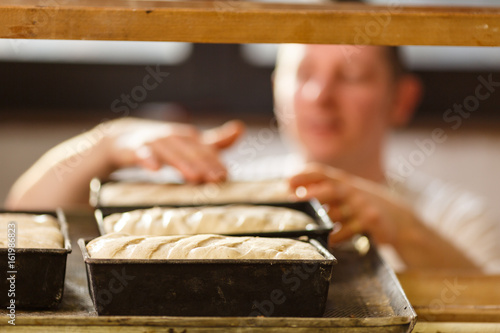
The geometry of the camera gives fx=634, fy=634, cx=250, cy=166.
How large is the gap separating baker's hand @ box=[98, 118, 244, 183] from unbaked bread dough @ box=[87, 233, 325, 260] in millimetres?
740

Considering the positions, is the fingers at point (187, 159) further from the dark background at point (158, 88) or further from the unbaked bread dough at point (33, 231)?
the dark background at point (158, 88)

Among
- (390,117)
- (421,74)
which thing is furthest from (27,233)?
(421,74)

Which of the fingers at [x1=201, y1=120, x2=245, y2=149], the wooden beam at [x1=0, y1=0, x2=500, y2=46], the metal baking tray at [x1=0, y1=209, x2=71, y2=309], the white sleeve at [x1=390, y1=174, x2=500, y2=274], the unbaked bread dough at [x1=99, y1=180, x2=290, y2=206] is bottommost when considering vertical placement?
the white sleeve at [x1=390, y1=174, x2=500, y2=274]

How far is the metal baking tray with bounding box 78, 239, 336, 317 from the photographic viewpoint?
884 mm

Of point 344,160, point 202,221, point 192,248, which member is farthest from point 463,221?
point 192,248

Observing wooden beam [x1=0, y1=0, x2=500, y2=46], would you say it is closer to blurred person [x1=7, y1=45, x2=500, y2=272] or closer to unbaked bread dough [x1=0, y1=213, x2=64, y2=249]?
unbaked bread dough [x1=0, y1=213, x2=64, y2=249]

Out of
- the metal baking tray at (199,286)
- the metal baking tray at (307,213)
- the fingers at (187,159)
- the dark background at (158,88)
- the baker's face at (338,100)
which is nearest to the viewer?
the metal baking tray at (199,286)

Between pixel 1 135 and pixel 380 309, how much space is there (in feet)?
11.4

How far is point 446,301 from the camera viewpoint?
1142mm

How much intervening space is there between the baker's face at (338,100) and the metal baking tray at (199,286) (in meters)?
1.37

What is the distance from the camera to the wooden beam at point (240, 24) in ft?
3.00

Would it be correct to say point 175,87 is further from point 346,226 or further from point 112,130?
point 346,226

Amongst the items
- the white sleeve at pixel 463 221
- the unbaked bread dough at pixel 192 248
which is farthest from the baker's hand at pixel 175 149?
the white sleeve at pixel 463 221

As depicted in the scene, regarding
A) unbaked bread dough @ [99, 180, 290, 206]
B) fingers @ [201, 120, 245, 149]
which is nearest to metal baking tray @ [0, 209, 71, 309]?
unbaked bread dough @ [99, 180, 290, 206]
